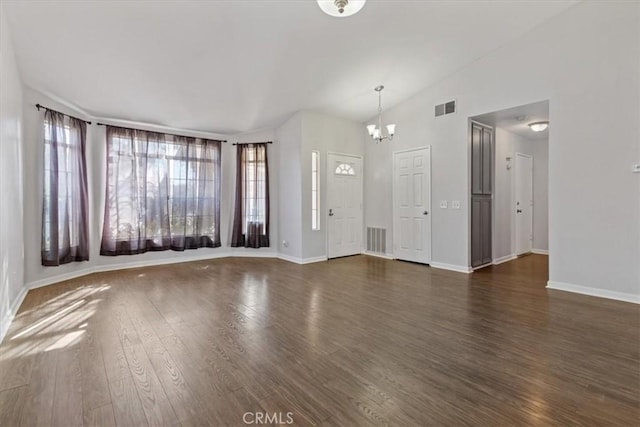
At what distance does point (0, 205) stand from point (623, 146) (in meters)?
6.45

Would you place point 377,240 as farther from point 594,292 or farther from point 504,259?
point 594,292

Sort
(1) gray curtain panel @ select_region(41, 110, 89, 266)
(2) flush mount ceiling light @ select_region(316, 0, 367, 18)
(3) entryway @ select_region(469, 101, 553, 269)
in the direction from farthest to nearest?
(3) entryway @ select_region(469, 101, 553, 269) < (1) gray curtain panel @ select_region(41, 110, 89, 266) < (2) flush mount ceiling light @ select_region(316, 0, 367, 18)

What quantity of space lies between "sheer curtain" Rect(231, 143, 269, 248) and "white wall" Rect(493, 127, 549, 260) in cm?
456

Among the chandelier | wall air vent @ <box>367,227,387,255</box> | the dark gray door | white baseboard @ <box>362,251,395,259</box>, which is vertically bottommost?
white baseboard @ <box>362,251,395,259</box>

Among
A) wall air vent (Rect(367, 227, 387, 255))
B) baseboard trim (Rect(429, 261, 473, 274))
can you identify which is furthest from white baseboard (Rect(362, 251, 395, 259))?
baseboard trim (Rect(429, 261, 473, 274))

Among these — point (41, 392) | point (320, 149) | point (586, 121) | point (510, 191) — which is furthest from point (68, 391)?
point (510, 191)

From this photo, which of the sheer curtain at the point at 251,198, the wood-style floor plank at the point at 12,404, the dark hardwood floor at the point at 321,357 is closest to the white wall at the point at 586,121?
the dark hardwood floor at the point at 321,357

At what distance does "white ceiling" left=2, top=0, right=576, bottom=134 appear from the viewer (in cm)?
305

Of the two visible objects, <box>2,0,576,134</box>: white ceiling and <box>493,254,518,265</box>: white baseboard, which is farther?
<box>493,254,518,265</box>: white baseboard

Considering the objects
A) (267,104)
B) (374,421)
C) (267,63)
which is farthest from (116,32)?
(374,421)

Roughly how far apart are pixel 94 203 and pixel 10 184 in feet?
6.82

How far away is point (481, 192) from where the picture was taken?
531 cm

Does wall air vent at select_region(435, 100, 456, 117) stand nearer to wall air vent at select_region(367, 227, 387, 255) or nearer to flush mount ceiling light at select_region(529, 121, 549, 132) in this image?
flush mount ceiling light at select_region(529, 121, 549, 132)

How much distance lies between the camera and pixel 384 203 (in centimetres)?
635
